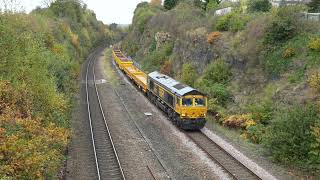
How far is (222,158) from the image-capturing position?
20781 mm

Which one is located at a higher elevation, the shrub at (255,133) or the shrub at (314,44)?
the shrub at (314,44)

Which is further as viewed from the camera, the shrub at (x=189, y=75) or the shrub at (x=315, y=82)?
the shrub at (x=189, y=75)

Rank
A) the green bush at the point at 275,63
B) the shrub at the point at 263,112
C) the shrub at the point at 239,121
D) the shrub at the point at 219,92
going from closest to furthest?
the shrub at the point at 263,112
the shrub at the point at 239,121
the green bush at the point at 275,63
the shrub at the point at 219,92

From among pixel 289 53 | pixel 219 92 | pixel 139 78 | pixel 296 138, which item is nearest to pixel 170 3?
pixel 139 78

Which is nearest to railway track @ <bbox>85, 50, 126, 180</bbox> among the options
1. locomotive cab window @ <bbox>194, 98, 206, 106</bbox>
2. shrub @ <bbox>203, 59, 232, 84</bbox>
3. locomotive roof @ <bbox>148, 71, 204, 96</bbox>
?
locomotive roof @ <bbox>148, 71, 204, 96</bbox>

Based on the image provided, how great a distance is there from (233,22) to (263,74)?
9.27 metres

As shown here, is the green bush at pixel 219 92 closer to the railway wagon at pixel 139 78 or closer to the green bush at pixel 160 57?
the railway wagon at pixel 139 78

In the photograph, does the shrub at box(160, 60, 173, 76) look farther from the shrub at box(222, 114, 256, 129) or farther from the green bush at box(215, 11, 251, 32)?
the shrub at box(222, 114, 256, 129)

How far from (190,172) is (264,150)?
209 inches

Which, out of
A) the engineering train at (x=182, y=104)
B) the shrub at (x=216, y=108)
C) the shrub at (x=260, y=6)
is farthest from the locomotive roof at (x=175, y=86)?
the shrub at (x=260, y=6)

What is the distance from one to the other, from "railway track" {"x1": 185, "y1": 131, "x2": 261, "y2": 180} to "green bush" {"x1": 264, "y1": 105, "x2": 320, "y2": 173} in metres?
2.29

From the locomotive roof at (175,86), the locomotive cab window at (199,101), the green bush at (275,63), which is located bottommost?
the locomotive cab window at (199,101)

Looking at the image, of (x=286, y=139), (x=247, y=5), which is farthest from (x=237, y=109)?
(x=247, y=5)

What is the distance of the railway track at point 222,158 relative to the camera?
724 inches
